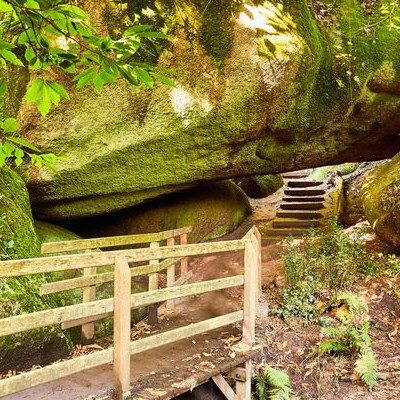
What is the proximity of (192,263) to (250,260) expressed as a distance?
5.21m

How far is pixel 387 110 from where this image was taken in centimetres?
905

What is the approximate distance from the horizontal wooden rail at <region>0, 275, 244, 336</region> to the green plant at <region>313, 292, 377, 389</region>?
7.94 ft

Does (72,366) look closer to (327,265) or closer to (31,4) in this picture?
(31,4)

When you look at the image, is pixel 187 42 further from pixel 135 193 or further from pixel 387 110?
pixel 387 110

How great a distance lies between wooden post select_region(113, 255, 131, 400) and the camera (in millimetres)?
3590

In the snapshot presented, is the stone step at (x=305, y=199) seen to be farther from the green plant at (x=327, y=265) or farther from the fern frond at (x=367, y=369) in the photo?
the fern frond at (x=367, y=369)

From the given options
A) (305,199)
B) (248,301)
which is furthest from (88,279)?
(305,199)

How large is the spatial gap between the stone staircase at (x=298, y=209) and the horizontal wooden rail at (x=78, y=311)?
7.52 metres

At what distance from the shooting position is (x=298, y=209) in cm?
1474

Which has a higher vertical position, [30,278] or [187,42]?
[187,42]

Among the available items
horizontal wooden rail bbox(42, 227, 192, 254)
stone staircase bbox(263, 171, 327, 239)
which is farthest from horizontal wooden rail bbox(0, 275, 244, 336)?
stone staircase bbox(263, 171, 327, 239)

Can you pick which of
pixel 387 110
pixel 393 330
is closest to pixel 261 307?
pixel 393 330

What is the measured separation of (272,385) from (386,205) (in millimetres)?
4613

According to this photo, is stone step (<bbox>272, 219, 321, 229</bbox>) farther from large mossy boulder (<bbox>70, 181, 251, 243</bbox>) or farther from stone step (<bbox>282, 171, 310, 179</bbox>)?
stone step (<bbox>282, 171, 310, 179</bbox>)
